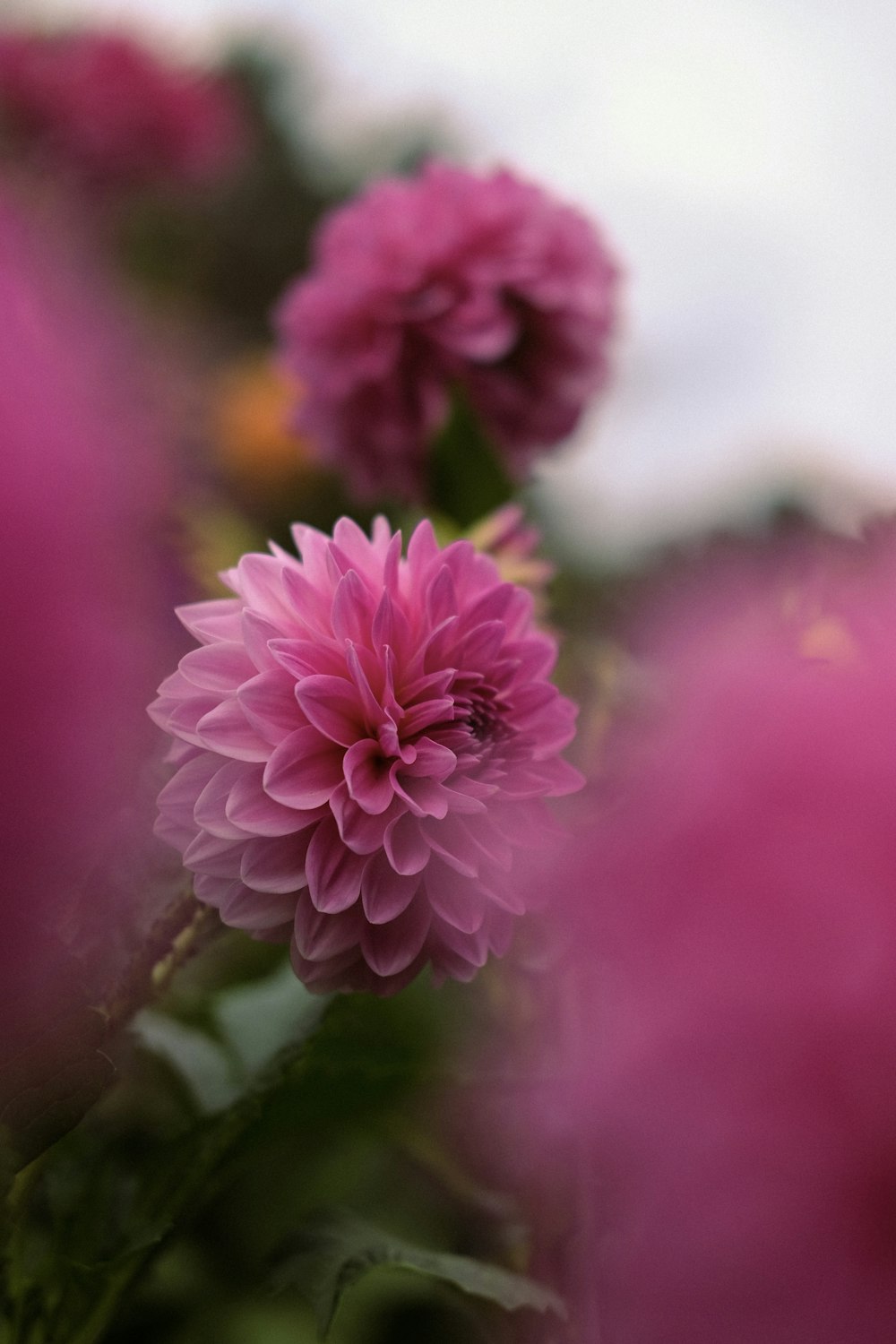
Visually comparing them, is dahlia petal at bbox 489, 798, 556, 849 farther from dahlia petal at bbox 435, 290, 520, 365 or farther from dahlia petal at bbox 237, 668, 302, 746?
dahlia petal at bbox 435, 290, 520, 365

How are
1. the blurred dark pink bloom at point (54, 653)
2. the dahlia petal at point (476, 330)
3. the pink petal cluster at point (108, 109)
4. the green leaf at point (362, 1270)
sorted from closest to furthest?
1. the blurred dark pink bloom at point (54, 653)
2. the green leaf at point (362, 1270)
3. the dahlia petal at point (476, 330)
4. the pink petal cluster at point (108, 109)

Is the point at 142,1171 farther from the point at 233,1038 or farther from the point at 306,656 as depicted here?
the point at 306,656

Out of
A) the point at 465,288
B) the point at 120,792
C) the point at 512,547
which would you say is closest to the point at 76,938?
the point at 120,792

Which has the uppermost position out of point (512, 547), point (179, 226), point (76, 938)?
point (179, 226)

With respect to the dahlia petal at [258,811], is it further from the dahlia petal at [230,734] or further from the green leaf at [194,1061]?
the green leaf at [194,1061]

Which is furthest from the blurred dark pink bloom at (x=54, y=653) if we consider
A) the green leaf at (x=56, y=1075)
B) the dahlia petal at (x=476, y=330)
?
the dahlia petal at (x=476, y=330)

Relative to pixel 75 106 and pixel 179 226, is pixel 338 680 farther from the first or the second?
pixel 179 226
